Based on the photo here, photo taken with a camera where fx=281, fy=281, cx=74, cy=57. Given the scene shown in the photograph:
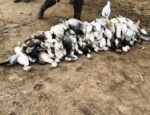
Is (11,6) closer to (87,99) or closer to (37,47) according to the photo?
(37,47)

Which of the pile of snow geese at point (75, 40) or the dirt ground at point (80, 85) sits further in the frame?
the pile of snow geese at point (75, 40)

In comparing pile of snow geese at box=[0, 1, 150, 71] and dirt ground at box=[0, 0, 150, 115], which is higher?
pile of snow geese at box=[0, 1, 150, 71]

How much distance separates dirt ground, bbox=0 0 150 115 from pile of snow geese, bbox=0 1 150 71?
0.11 metres

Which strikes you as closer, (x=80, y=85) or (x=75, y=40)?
(x=80, y=85)

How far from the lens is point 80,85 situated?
3416mm

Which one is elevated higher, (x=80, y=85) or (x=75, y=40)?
(x=75, y=40)

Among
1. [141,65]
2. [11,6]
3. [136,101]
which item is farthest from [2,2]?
[136,101]

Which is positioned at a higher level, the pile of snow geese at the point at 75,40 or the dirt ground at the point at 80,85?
the pile of snow geese at the point at 75,40

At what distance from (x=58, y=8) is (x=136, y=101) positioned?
3020mm

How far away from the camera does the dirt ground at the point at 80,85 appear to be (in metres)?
3.09

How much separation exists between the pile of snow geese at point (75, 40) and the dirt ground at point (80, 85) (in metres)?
0.11

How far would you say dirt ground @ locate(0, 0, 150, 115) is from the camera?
121 inches

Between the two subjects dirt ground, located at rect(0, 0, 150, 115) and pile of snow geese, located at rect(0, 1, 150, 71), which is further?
pile of snow geese, located at rect(0, 1, 150, 71)

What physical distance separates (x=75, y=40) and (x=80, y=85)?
89 cm
